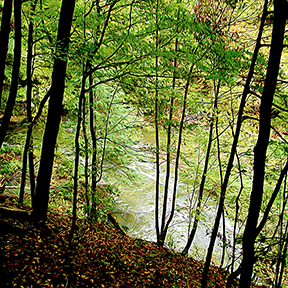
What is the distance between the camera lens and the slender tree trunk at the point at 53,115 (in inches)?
104

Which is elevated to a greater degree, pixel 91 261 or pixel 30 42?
pixel 30 42

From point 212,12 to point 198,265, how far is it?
225 inches

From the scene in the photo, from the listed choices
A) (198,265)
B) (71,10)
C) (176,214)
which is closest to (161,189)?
(176,214)

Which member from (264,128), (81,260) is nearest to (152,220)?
(81,260)

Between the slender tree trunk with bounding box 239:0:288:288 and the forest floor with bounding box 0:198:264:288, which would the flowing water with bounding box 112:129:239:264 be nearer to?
the forest floor with bounding box 0:198:264:288

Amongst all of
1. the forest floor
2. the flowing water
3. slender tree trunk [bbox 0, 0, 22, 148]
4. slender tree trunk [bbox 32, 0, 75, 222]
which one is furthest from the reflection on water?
slender tree trunk [bbox 0, 0, 22, 148]

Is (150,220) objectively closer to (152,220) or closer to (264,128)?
(152,220)

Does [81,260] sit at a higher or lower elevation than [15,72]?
lower

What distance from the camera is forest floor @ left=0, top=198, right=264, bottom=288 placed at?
2.29 meters

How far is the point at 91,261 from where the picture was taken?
2967 millimetres

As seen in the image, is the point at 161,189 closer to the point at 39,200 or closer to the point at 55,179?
the point at 55,179

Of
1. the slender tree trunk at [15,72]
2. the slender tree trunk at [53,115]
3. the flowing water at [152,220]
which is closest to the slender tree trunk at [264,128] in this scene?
the slender tree trunk at [53,115]

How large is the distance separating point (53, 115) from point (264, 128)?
2739mm

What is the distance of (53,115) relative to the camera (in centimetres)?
290
